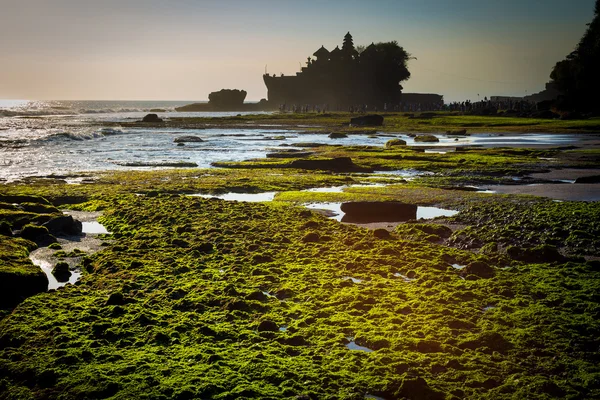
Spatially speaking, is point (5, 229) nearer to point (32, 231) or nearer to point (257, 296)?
point (32, 231)

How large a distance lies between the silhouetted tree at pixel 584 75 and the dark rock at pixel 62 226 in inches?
2780

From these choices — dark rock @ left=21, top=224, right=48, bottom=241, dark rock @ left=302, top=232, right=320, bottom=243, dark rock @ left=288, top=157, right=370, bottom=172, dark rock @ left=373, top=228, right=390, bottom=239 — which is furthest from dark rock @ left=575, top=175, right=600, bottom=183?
dark rock @ left=21, top=224, right=48, bottom=241

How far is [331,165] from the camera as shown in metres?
26.5

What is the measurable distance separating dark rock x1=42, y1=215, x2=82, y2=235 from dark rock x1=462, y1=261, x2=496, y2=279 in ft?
28.1

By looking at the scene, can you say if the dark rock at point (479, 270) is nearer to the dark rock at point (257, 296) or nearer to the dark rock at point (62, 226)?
the dark rock at point (257, 296)

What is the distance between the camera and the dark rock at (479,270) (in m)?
9.34

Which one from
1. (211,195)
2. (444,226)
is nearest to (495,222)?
(444,226)

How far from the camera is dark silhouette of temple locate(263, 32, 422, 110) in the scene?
12888 cm

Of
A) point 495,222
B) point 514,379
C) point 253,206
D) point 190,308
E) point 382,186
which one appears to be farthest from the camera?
point 382,186

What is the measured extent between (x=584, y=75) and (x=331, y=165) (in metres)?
56.3

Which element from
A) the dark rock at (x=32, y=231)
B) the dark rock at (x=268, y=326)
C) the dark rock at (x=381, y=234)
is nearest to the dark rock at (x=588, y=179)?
the dark rock at (x=381, y=234)

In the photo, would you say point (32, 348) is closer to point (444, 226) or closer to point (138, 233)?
point (138, 233)

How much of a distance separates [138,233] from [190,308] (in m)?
5.00

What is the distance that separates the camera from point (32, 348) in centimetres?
642
